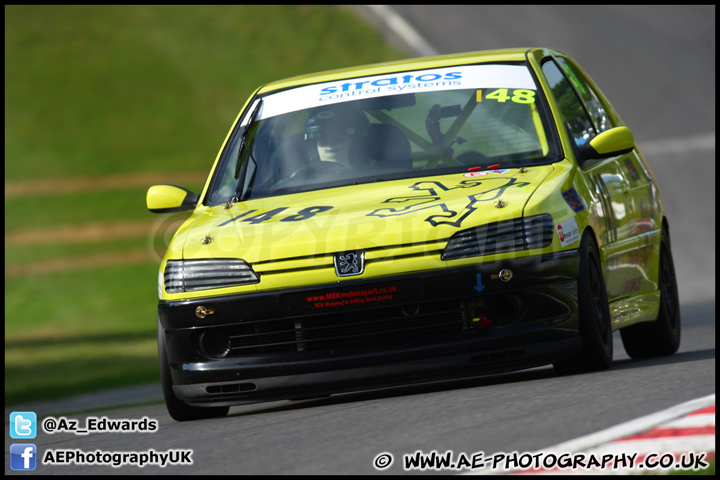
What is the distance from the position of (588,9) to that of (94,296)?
19089mm

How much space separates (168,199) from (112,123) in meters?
23.3

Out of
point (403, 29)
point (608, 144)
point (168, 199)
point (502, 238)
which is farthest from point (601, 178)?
point (403, 29)

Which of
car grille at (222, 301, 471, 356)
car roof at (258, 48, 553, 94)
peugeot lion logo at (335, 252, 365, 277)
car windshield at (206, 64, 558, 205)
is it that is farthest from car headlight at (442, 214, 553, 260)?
car roof at (258, 48, 553, 94)

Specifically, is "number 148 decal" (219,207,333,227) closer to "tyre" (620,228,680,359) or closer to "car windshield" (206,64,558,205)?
"car windshield" (206,64,558,205)

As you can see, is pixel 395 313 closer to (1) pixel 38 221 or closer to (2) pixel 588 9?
(1) pixel 38 221

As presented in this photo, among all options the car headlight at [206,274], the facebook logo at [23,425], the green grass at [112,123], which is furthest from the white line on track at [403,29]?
the car headlight at [206,274]

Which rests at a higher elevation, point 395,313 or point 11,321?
point 395,313

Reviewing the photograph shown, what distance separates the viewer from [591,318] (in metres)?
6.13

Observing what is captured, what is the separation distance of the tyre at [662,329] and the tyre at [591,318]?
151 centimetres

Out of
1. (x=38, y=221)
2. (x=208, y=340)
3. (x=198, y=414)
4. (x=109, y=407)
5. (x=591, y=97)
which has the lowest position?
(x=38, y=221)

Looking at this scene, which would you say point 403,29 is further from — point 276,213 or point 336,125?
point 276,213

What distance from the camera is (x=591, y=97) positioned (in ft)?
27.6

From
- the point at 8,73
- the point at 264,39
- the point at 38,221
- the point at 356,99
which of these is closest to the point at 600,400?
the point at 356,99

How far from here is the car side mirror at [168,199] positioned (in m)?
7.32
